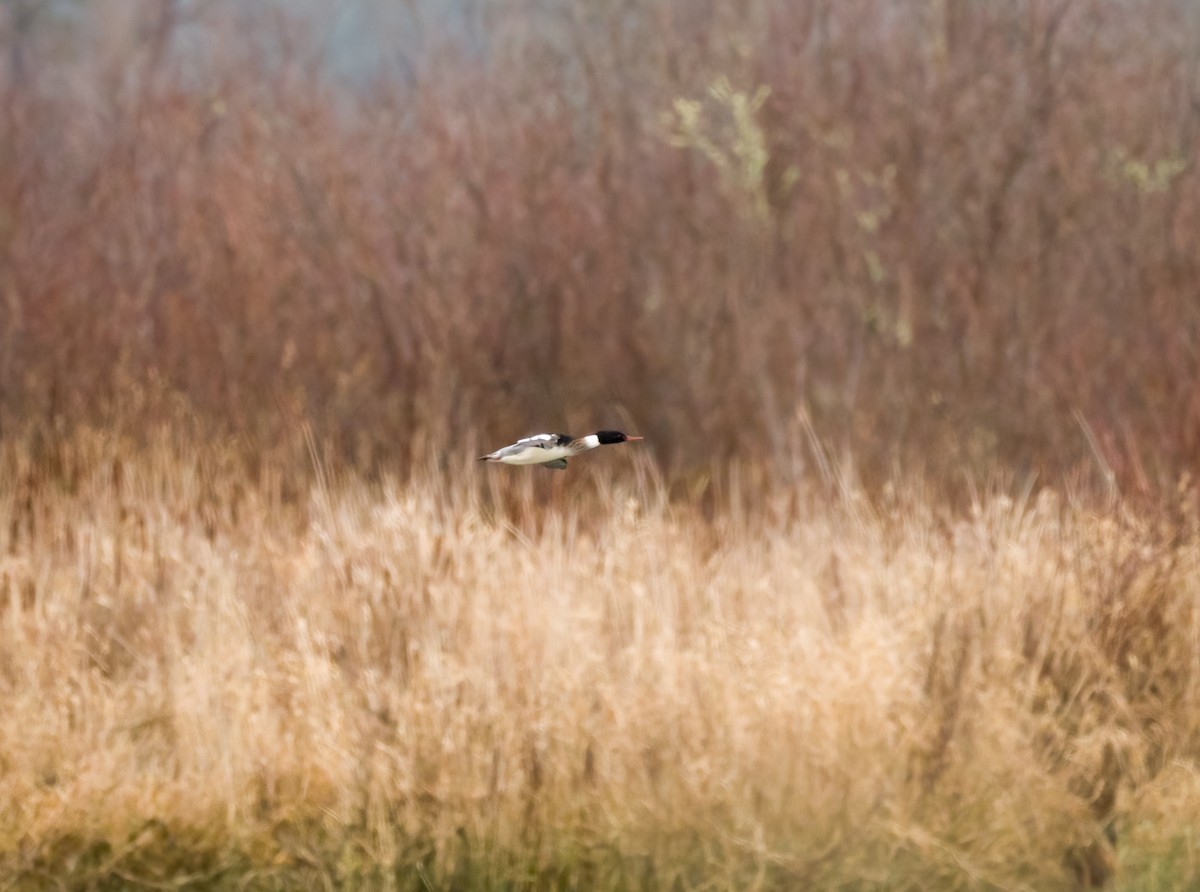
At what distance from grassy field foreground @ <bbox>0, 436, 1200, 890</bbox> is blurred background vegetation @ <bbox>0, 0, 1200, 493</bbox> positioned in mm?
3148

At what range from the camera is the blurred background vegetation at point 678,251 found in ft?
30.3

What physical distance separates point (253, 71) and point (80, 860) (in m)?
7.24

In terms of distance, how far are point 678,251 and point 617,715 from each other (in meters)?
5.27

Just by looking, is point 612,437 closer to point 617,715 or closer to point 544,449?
point 544,449

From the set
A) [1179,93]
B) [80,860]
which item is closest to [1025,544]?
[80,860]

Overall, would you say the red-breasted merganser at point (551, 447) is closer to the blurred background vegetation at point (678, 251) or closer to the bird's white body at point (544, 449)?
the bird's white body at point (544, 449)

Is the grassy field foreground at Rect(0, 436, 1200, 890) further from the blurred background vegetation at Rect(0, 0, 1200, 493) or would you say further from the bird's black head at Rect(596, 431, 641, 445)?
the blurred background vegetation at Rect(0, 0, 1200, 493)

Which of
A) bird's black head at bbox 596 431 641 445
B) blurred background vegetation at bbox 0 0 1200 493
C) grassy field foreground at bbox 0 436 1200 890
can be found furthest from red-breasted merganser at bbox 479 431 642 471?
blurred background vegetation at bbox 0 0 1200 493

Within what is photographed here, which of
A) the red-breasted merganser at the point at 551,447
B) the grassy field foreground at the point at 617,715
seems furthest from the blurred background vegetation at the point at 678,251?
the red-breasted merganser at the point at 551,447

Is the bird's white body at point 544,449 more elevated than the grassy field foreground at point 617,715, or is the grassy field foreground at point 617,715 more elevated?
the bird's white body at point 544,449

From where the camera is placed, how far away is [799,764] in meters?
4.75

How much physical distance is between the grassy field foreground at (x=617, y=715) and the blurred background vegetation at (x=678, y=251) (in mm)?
3148

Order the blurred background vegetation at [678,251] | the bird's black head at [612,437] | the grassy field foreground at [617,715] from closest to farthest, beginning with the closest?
the bird's black head at [612,437] → the grassy field foreground at [617,715] → the blurred background vegetation at [678,251]

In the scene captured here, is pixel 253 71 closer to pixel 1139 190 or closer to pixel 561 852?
pixel 1139 190
